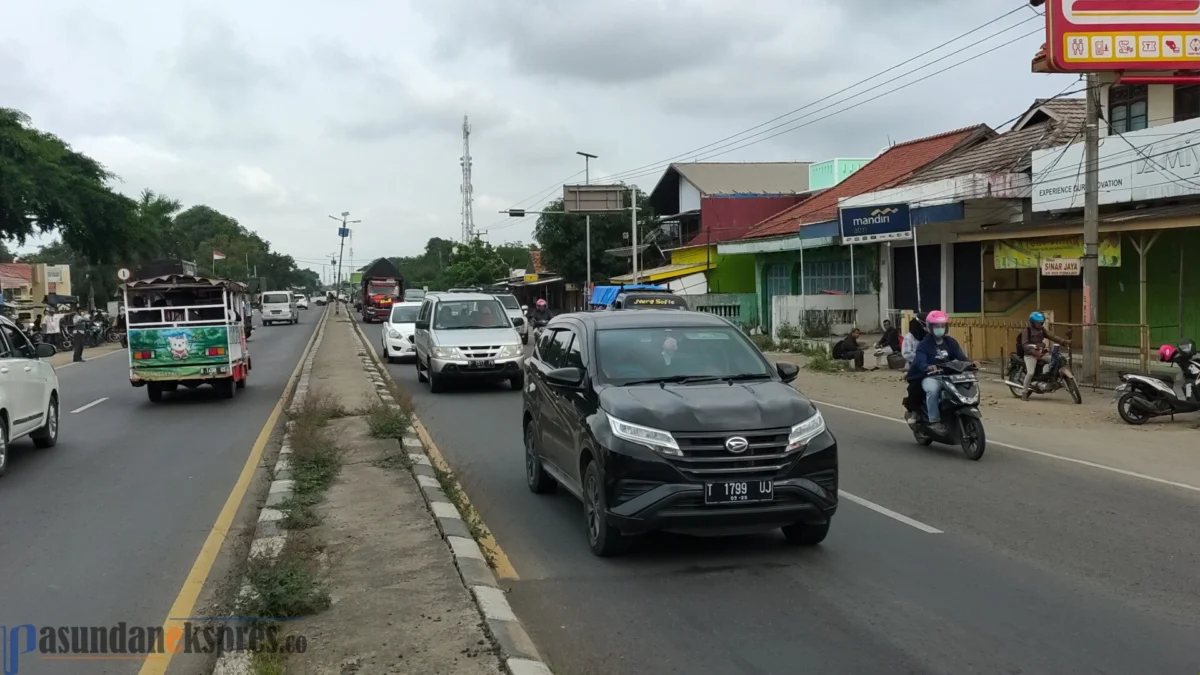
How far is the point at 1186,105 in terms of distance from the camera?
66.3 ft

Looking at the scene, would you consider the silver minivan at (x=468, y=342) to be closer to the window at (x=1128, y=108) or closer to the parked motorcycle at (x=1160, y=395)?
the parked motorcycle at (x=1160, y=395)

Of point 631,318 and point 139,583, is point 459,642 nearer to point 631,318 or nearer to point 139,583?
point 139,583

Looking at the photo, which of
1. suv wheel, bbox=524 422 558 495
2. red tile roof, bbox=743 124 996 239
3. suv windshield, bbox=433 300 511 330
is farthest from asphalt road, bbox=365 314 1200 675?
red tile roof, bbox=743 124 996 239

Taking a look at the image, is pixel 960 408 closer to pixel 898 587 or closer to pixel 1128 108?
pixel 898 587

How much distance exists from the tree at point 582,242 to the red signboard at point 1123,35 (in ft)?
129

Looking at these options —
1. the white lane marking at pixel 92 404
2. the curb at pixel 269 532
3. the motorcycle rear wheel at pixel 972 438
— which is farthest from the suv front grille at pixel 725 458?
the white lane marking at pixel 92 404

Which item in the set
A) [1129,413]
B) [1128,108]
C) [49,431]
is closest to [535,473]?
[49,431]

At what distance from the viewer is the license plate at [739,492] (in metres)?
6.39

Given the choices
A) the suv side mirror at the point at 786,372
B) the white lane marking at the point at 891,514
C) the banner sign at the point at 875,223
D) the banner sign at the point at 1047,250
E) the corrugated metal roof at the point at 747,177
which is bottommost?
the white lane marking at the point at 891,514

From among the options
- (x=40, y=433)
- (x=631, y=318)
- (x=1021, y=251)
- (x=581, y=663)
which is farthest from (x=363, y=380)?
(x=581, y=663)

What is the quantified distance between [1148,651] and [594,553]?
343 cm

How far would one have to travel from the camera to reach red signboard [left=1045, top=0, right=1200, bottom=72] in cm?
1802

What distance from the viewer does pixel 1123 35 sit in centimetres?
1828

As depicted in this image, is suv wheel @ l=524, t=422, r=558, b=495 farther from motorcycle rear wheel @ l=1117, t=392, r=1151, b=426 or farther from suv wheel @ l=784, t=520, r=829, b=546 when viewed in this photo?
motorcycle rear wheel @ l=1117, t=392, r=1151, b=426
